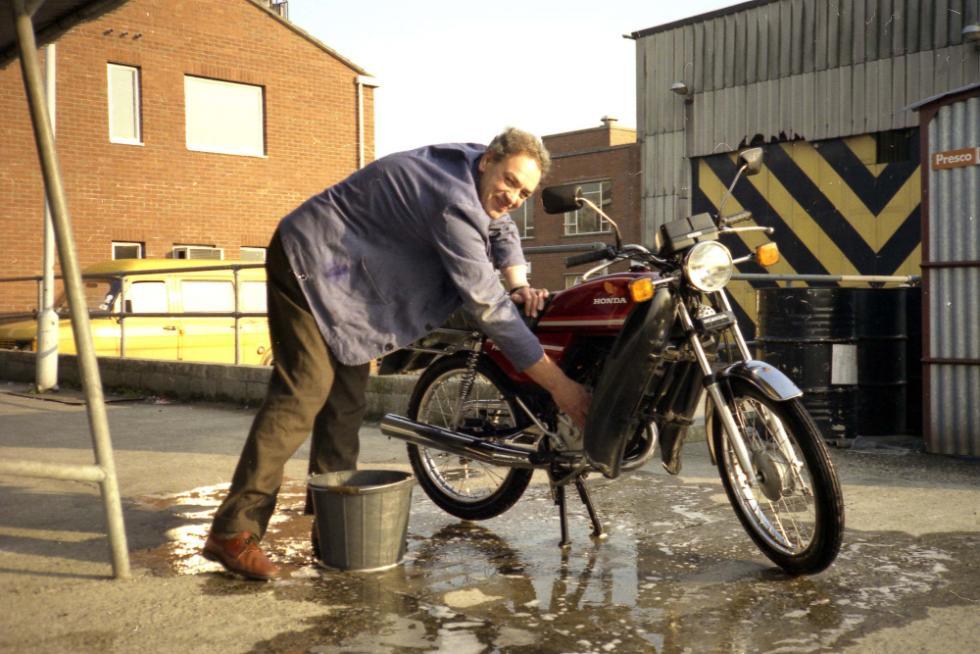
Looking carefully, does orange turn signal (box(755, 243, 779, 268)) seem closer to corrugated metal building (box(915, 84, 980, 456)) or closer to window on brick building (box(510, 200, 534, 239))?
corrugated metal building (box(915, 84, 980, 456))

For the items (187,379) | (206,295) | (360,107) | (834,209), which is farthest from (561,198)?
(360,107)

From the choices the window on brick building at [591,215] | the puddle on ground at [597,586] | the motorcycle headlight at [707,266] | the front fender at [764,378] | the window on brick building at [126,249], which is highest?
the window on brick building at [591,215]

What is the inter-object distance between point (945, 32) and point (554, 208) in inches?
595

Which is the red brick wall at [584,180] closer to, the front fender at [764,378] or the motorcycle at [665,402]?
the motorcycle at [665,402]

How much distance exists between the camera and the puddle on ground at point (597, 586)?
10.9ft

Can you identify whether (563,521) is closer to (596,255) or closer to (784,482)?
(784,482)

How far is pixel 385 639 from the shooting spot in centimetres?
332

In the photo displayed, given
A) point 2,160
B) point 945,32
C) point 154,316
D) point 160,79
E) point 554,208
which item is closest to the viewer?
point 554,208

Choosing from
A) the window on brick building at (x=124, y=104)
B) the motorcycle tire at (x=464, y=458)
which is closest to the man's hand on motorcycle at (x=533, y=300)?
the motorcycle tire at (x=464, y=458)

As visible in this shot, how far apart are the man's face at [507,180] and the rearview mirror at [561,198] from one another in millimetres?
130

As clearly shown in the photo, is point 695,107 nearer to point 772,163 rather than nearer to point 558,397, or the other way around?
point 772,163

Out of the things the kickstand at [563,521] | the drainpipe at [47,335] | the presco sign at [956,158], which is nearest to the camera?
the kickstand at [563,521]

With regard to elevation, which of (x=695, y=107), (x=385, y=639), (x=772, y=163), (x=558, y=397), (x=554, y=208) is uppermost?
(x=695, y=107)

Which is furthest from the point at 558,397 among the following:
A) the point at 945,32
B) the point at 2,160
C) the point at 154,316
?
the point at 2,160
